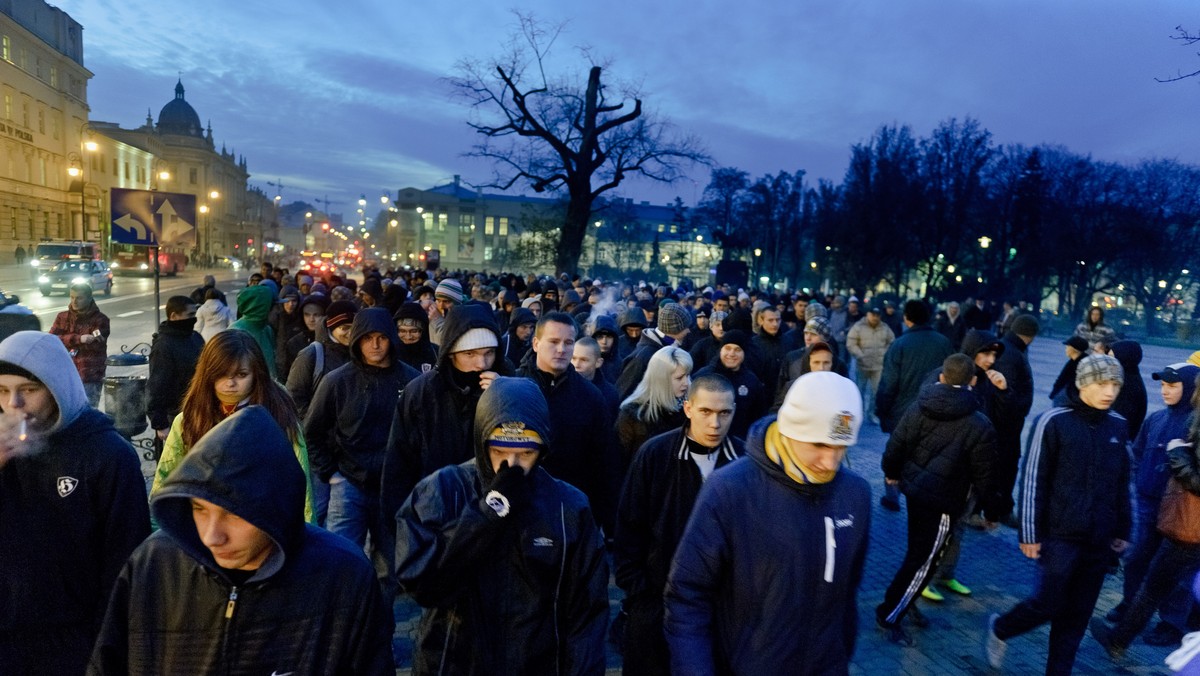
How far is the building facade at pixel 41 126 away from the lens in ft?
181

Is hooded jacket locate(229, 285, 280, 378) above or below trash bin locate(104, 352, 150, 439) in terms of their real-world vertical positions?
above

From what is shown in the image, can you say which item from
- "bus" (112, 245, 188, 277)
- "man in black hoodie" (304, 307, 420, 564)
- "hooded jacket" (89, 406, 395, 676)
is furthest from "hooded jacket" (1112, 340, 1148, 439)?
"bus" (112, 245, 188, 277)

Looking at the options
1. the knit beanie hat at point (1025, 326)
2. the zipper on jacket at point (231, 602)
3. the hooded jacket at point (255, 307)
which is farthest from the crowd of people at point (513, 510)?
the knit beanie hat at point (1025, 326)

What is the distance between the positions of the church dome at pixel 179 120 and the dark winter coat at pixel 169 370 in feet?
377

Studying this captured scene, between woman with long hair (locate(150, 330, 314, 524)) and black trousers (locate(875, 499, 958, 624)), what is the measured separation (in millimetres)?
3806

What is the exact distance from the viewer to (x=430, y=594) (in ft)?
7.64

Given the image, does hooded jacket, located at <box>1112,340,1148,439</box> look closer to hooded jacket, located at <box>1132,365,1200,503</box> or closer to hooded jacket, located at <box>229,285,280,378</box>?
hooded jacket, located at <box>1132,365,1200,503</box>

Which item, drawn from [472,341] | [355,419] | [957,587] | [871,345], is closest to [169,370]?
[355,419]

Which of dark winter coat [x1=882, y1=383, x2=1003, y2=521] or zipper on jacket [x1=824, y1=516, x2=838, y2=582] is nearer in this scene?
zipper on jacket [x1=824, y1=516, x2=838, y2=582]

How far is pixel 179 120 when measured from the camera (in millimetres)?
104688

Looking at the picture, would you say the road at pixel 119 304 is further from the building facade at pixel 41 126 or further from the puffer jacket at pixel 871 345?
the building facade at pixel 41 126

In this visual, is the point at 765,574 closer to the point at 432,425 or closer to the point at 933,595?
the point at 432,425

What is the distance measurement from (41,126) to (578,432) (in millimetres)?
76513

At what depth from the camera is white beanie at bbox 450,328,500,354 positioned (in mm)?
3959
